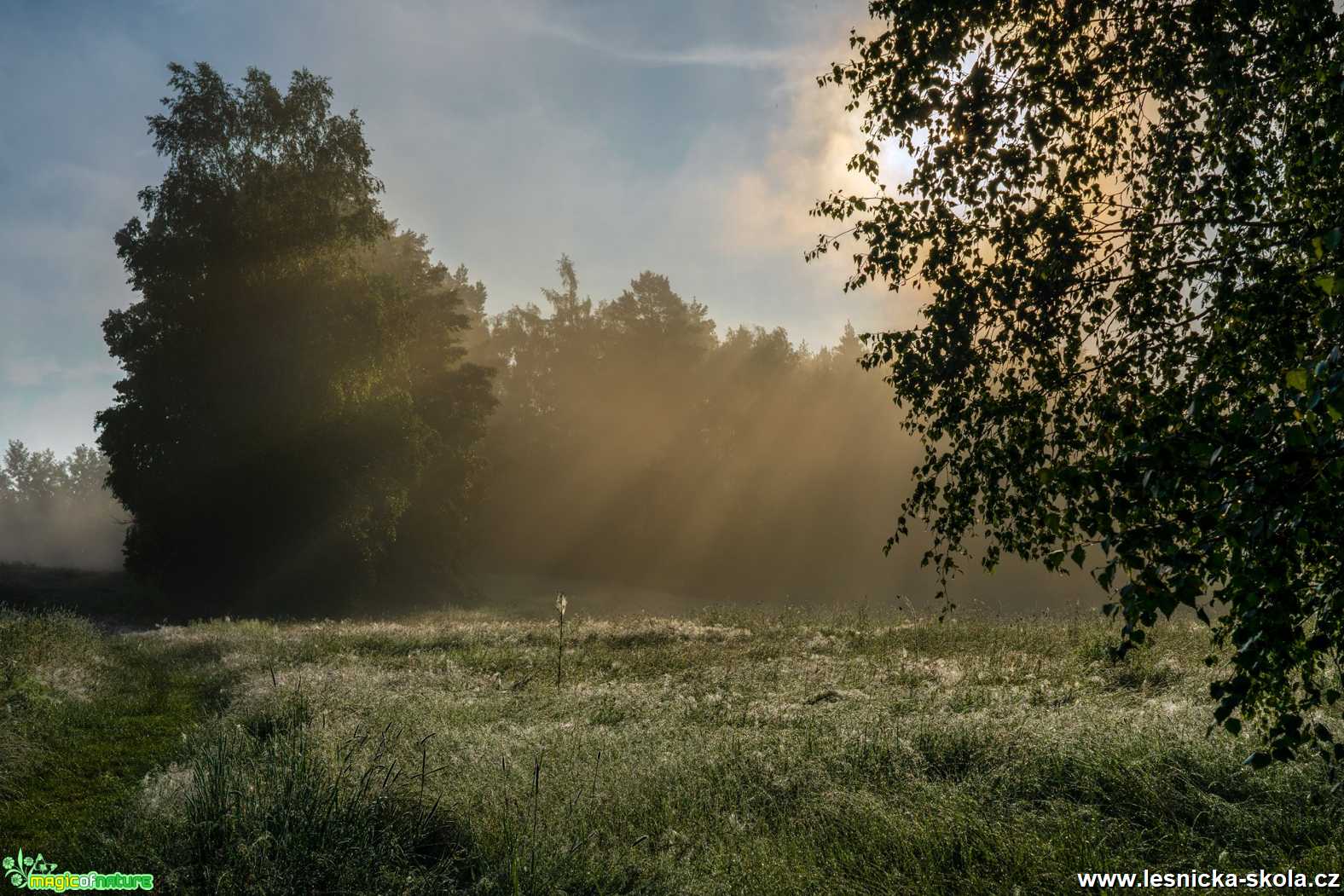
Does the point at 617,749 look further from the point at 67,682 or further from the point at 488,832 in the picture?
the point at 67,682

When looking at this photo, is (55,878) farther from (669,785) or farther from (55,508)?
(55,508)

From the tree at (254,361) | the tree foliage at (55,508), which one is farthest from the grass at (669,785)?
the tree foliage at (55,508)

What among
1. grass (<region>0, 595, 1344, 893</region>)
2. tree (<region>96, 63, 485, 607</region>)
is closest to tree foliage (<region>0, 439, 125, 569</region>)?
tree (<region>96, 63, 485, 607</region>)

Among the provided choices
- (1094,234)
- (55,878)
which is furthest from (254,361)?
(1094,234)

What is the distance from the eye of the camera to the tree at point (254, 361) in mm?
32250

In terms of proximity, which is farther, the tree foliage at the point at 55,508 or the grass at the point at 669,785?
the tree foliage at the point at 55,508

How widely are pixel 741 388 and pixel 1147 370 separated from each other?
60.8 meters

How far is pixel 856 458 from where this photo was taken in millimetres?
67000

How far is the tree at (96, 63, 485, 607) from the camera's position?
3225 centimetres

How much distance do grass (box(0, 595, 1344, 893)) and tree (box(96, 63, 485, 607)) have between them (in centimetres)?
2027

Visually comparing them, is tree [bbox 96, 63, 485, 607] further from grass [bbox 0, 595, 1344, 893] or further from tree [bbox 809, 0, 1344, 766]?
tree [bbox 809, 0, 1344, 766]

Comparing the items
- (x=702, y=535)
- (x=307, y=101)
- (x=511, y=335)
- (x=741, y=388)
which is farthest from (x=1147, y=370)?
(x=511, y=335)

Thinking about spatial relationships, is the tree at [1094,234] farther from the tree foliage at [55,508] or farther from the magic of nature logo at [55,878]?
the tree foliage at [55,508]

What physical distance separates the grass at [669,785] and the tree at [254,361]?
20.3 metres
